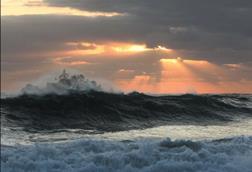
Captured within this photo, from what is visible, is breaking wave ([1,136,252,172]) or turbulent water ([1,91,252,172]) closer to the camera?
breaking wave ([1,136,252,172])

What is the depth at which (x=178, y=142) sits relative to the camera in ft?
47.3

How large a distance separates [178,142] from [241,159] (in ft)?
6.59

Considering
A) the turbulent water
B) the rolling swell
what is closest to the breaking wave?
the turbulent water

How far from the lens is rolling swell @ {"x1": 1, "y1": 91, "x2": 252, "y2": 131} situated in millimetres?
18594

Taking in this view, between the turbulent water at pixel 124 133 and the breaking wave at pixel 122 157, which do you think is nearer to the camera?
the breaking wave at pixel 122 157

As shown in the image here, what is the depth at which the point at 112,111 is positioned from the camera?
864 inches

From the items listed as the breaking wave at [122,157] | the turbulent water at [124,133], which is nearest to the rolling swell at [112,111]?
the turbulent water at [124,133]

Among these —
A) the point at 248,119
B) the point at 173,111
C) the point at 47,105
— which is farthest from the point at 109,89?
the point at 248,119

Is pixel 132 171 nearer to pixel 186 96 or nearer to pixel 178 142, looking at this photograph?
pixel 178 142

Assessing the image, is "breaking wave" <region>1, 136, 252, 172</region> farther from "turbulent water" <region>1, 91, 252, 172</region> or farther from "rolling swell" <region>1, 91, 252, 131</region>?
"rolling swell" <region>1, 91, 252, 131</region>

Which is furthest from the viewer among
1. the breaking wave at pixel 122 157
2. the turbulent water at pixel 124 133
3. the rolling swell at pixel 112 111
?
the rolling swell at pixel 112 111

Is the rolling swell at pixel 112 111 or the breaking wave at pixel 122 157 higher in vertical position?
the rolling swell at pixel 112 111

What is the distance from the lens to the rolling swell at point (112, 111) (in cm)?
1859

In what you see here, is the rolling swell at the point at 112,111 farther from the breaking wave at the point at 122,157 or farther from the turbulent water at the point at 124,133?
the breaking wave at the point at 122,157
